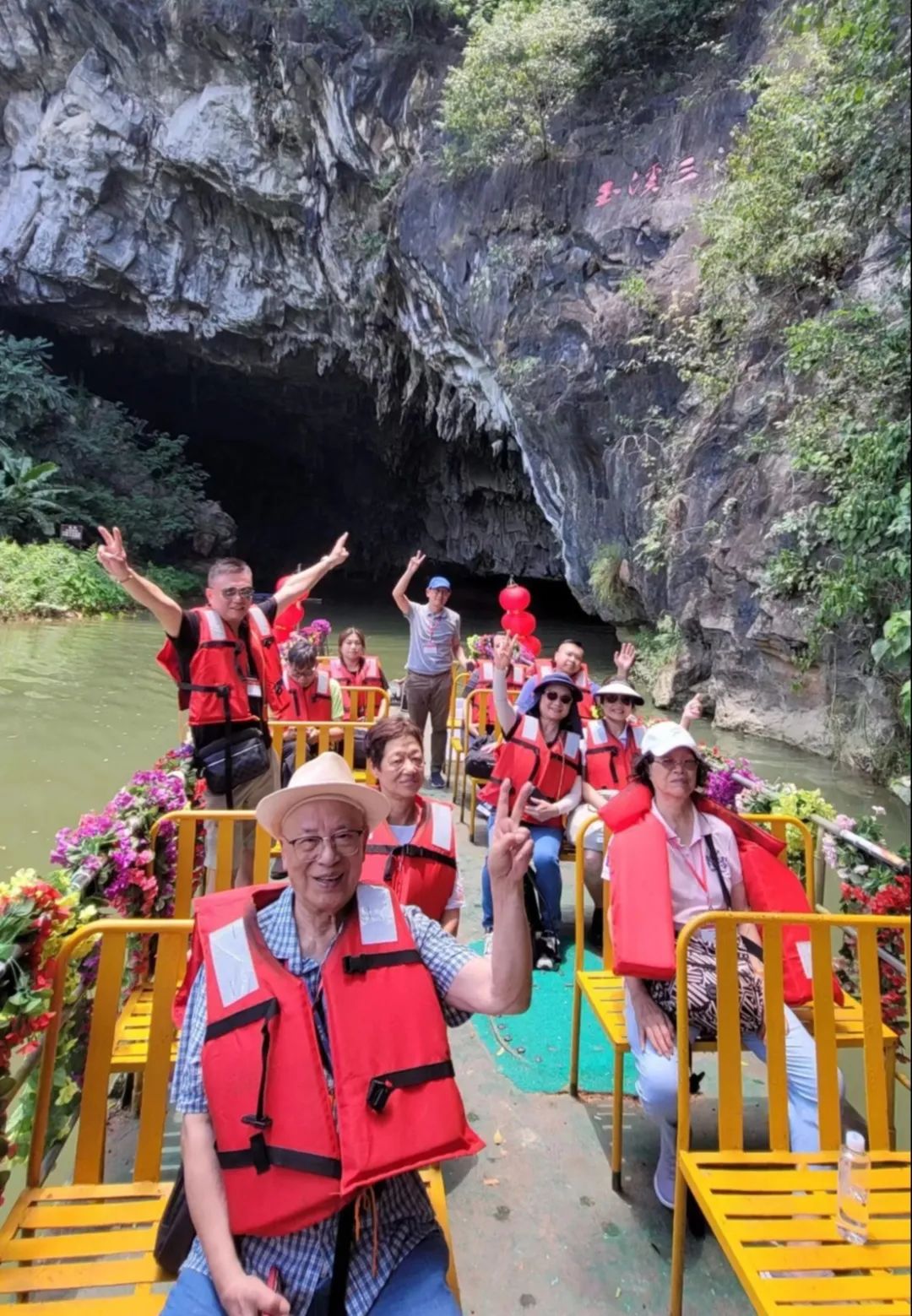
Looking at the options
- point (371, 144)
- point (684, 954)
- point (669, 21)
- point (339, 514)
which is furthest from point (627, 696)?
point (339, 514)

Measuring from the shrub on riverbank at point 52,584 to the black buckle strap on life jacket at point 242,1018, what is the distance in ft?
54.2

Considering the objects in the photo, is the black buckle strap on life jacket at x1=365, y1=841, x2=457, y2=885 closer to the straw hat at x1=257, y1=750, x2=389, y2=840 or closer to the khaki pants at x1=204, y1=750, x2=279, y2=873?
the straw hat at x1=257, y1=750, x2=389, y2=840

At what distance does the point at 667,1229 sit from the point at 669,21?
1467cm

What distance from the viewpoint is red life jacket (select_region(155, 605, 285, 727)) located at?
3.30m

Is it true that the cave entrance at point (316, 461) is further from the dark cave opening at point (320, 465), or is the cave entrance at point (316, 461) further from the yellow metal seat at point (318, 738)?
the yellow metal seat at point (318, 738)

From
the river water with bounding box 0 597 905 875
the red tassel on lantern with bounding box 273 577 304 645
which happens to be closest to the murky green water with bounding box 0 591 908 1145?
the river water with bounding box 0 597 905 875

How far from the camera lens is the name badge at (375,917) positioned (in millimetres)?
1543

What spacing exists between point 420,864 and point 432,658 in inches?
151

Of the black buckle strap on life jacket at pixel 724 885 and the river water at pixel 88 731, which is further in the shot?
the river water at pixel 88 731

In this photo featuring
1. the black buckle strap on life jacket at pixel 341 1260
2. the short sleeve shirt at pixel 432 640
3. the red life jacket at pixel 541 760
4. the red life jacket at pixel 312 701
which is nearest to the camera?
the black buckle strap on life jacket at pixel 341 1260

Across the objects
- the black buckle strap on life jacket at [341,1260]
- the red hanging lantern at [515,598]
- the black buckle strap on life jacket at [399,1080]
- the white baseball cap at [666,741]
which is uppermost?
the red hanging lantern at [515,598]

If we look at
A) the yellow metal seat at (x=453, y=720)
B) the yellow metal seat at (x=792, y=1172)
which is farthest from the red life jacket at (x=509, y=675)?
the yellow metal seat at (x=792, y=1172)

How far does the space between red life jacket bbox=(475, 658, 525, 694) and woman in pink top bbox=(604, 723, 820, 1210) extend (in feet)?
13.2

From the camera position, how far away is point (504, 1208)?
2.14 m
